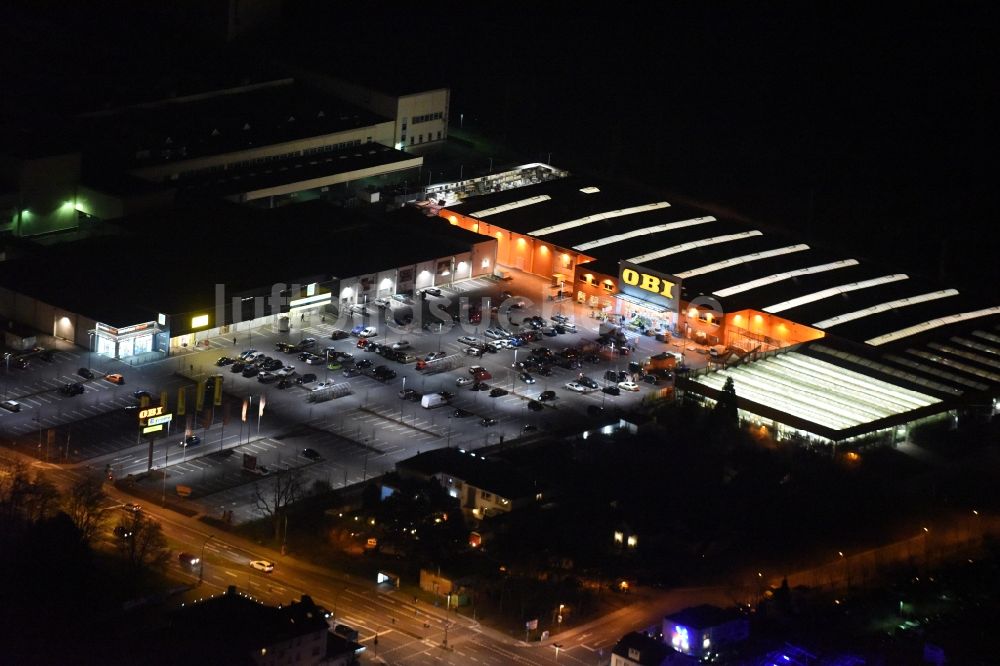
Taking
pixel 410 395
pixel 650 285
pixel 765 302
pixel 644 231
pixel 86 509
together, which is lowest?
pixel 86 509

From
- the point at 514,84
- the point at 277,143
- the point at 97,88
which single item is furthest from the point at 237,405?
the point at 514,84

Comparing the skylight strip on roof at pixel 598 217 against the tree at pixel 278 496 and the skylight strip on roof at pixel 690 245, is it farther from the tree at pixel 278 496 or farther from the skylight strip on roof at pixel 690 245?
the tree at pixel 278 496

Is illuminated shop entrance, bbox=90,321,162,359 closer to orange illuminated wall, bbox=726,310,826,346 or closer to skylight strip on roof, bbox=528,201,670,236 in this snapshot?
skylight strip on roof, bbox=528,201,670,236

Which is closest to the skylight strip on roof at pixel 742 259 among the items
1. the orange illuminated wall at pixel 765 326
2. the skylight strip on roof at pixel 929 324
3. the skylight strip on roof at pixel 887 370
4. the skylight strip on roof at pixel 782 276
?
the skylight strip on roof at pixel 782 276

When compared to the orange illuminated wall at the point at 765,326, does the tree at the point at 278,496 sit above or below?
below

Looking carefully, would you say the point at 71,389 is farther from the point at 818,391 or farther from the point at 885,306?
the point at 885,306

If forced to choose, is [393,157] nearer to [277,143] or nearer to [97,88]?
[277,143]

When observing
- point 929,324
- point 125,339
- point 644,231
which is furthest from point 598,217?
point 125,339
